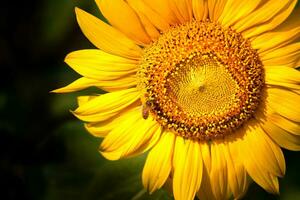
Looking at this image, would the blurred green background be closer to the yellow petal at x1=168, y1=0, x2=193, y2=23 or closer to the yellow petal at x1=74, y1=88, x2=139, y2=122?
the yellow petal at x1=74, y1=88, x2=139, y2=122

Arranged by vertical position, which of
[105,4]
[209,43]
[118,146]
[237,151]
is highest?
[105,4]

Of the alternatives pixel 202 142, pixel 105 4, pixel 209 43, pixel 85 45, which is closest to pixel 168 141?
pixel 202 142

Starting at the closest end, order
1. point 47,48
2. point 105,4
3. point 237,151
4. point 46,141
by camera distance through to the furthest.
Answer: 1. point 105,4
2. point 237,151
3. point 46,141
4. point 47,48

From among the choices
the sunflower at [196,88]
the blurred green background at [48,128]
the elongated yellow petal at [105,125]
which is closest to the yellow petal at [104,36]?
the sunflower at [196,88]

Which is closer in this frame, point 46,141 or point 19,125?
point 46,141

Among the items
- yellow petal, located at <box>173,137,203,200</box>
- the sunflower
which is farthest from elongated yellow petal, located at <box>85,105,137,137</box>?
yellow petal, located at <box>173,137,203,200</box>

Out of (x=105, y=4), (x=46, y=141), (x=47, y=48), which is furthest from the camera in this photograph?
(x=47, y=48)

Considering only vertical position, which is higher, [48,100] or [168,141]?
[48,100]

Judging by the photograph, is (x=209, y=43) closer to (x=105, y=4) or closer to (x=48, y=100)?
(x=105, y=4)
